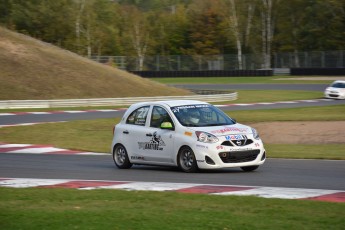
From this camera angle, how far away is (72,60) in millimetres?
50219

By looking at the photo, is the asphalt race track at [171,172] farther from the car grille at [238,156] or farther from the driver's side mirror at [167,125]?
the driver's side mirror at [167,125]

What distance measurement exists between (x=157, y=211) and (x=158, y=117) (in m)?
6.42

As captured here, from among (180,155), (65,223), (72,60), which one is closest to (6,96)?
(72,60)

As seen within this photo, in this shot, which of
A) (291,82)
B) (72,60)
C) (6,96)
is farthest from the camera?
(291,82)

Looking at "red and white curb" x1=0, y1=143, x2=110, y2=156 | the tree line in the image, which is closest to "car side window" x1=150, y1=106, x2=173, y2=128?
"red and white curb" x1=0, y1=143, x2=110, y2=156

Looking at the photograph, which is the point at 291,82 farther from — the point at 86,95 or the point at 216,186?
the point at 216,186

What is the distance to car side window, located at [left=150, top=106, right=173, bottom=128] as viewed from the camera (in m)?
15.9

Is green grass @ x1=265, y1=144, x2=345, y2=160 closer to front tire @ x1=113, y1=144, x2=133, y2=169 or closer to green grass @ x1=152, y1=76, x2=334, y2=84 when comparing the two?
front tire @ x1=113, y1=144, x2=133, y2=169

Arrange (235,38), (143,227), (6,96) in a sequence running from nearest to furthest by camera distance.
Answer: (143,227)
(6,96)
(235,38)

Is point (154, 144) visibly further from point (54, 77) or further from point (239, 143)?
point (54, 77)

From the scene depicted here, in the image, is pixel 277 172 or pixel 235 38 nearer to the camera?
pixel 277 172

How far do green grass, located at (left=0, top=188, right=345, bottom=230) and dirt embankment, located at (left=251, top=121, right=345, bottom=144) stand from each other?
11.9m

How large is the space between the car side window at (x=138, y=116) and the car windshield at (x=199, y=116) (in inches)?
29.4

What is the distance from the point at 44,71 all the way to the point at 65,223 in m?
38.7
